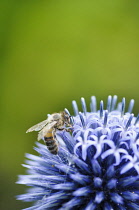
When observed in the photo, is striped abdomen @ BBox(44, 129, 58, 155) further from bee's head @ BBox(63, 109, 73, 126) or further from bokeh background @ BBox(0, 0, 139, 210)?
bokeh background @ BBox(0, 0, 139, 210)

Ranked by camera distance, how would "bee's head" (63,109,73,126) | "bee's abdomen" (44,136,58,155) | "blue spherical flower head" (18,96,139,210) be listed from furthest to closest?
"bee's head" (63,109,73,126)
"bee's abdomen" (44,136,58,155)
"blue spherical flower head" (18,96,139,210)

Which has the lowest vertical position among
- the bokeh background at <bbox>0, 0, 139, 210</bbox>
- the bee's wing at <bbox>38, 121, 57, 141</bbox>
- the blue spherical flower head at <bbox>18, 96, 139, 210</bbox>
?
the blue spherical flower head at <bbox>18, 96, 139, 210</bbox>

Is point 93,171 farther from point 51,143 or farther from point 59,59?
point 59,59

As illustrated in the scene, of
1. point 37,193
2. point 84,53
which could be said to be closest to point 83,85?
point 84,53

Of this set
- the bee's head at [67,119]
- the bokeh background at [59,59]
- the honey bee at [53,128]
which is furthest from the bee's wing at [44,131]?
the bokeh background at [59,59]

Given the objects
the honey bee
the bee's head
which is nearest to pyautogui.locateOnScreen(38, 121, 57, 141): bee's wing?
the honey bee

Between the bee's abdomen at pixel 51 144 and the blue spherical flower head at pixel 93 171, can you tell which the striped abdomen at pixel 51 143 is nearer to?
the bee's abdomen at pixel 51 144

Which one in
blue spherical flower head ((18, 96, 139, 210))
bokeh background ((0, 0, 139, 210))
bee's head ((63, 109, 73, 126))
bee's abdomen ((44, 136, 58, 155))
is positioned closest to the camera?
blue spherical flower head ((18, 96, 139, 210))
